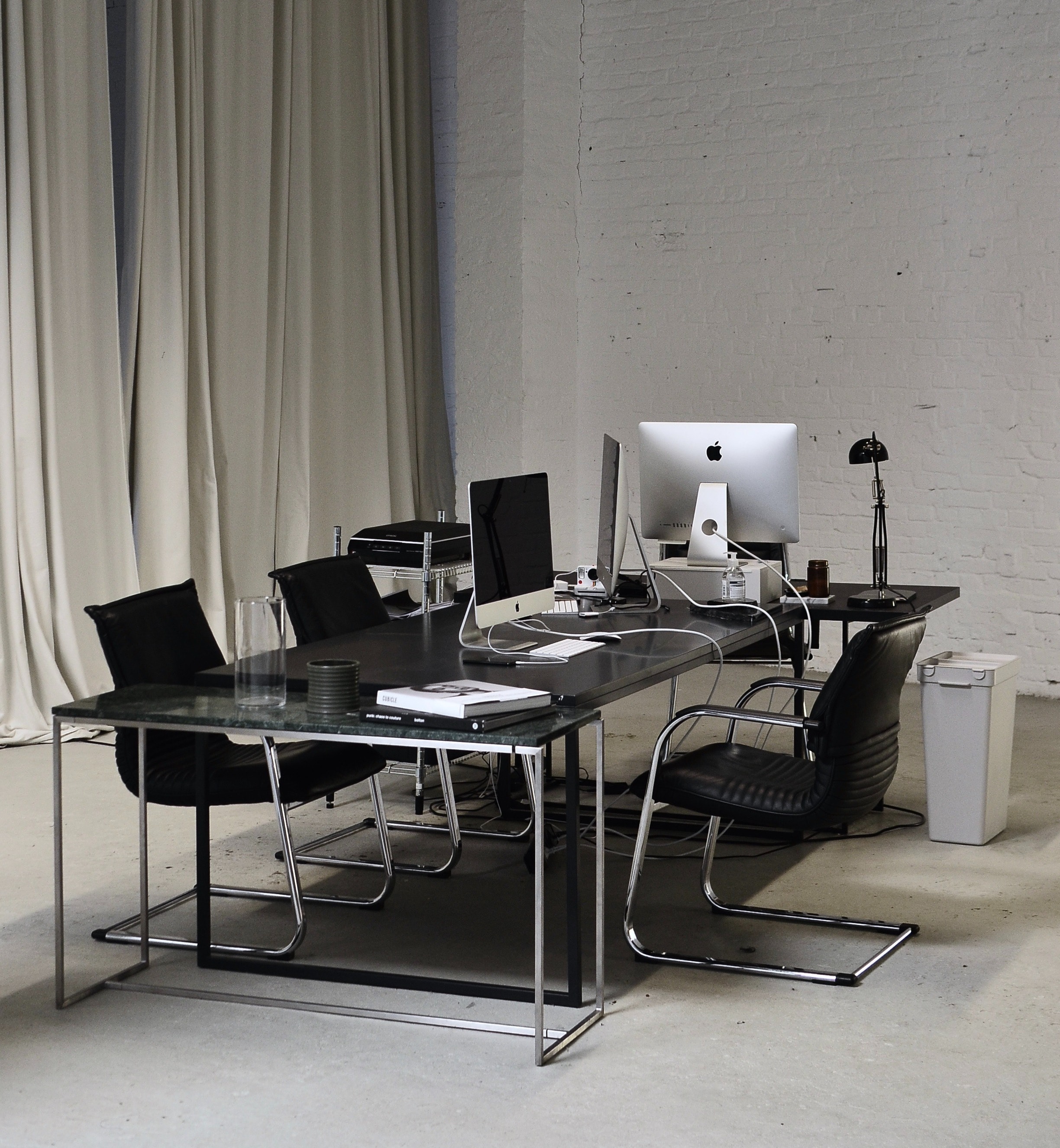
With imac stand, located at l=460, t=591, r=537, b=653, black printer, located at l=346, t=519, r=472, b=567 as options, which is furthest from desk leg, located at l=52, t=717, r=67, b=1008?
black printer, located at l=346, t=519, r=472, b=567

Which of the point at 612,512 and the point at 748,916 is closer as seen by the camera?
the point at 748,916

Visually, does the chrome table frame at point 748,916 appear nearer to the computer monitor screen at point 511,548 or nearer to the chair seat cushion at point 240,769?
the computer monitor screen at point 511,548

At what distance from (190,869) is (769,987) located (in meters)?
1.66

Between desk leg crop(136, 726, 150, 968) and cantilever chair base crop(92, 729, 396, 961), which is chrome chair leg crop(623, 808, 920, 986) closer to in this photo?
cantilever chair base crop(92, 729, 396, 961)

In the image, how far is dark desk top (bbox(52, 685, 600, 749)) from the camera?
280cm

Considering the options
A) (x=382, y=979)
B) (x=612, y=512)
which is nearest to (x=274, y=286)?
(x=612, y=512)

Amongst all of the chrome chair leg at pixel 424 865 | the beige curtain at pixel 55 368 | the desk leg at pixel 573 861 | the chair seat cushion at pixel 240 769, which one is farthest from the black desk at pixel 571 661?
the beige curtain at pixel 55 368

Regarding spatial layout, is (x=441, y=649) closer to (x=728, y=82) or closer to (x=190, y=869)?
(x=190, y=869)

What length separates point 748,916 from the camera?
11.9 feet

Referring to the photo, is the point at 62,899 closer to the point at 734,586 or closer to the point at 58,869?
→ the point at 58,869

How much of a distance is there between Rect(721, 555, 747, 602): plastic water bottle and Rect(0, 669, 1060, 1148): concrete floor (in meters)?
0.73

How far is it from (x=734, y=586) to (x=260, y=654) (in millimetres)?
1629

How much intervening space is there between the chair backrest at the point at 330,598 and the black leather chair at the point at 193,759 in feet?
1.18

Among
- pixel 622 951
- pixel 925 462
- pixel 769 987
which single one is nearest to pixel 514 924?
pixel 622 951
